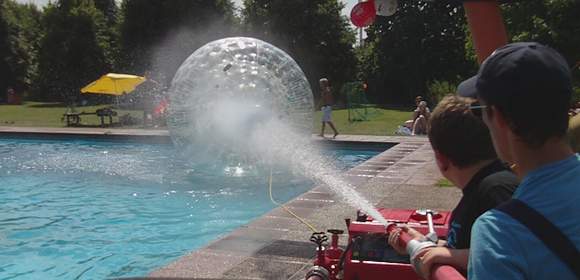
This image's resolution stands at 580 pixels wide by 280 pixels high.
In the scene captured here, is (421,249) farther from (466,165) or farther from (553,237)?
(553,237)

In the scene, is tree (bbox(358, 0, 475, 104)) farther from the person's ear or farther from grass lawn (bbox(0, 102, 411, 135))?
the person's ear

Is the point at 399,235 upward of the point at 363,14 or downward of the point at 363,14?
downward

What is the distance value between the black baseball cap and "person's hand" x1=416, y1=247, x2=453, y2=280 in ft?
2.26

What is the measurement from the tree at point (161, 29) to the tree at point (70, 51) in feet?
8.46

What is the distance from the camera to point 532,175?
141 cm

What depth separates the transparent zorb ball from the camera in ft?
26.9

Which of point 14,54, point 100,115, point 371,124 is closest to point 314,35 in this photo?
point 371,124

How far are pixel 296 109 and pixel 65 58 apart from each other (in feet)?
114

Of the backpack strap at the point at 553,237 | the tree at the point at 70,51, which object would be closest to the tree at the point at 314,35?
the tree at the point at 70,51

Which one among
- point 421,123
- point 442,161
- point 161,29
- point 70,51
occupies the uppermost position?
point 161,29

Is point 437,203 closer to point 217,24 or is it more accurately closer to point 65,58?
point 217,24

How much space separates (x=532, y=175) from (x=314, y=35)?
122ft

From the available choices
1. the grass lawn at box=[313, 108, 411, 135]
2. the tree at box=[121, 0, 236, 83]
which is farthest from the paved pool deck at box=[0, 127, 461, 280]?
the tree at box=[121, 0, 236, 83]

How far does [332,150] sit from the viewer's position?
52.7ft
